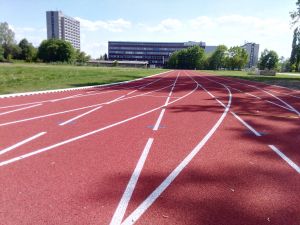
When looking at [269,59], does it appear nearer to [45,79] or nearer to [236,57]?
[236,57]

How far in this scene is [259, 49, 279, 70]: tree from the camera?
10969cm

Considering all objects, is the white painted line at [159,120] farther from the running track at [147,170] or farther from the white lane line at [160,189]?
the white lane line at [160,189]

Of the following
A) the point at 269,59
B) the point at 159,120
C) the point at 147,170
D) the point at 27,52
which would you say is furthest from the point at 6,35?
the point at 147,170

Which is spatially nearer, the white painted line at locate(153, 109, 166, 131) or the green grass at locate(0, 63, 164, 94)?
the white painted line at locate(153, 109, 166, 131)

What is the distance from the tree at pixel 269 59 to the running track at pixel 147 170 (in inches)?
4429

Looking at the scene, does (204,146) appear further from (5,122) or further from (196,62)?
(196,62)

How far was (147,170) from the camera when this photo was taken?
4734mm

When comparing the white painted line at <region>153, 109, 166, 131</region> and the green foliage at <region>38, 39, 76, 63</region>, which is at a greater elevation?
the green foliage at <region>38, 39, 76, 63</region>

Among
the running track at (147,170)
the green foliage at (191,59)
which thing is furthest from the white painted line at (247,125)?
the green foliage at (191,59)

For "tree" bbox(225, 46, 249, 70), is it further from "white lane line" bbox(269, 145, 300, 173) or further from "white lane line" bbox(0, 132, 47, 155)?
"white lane line" bbox(0, 132, 47, 155)

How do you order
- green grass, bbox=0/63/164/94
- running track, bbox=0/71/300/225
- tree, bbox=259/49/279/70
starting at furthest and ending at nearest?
tree, bbox=259/49/279/70 → green grass, bbox=0/63/164/94 → running track, bbox=0/71/300/225

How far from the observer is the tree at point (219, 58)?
120 m

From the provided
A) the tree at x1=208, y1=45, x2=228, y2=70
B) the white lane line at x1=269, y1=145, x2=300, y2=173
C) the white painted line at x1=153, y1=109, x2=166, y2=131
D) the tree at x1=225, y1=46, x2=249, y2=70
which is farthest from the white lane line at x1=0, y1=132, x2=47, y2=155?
the tree at x1=208, y1=45, x2=228, y2=70

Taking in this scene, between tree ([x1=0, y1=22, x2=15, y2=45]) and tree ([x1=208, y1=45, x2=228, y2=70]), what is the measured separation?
288 feet
